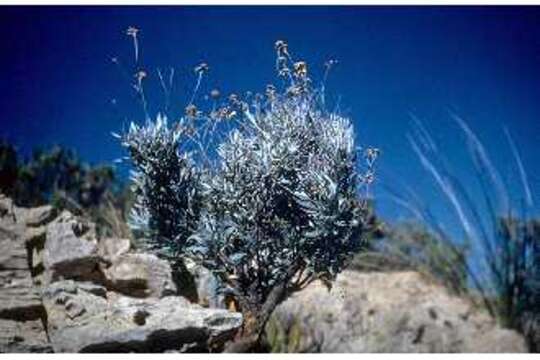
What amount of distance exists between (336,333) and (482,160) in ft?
5.80

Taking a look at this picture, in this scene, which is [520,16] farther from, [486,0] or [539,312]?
[539,312]

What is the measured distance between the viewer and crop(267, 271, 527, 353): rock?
591cm

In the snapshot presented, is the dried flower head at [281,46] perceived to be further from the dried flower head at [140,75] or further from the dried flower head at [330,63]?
the dried flower head at [140,75]

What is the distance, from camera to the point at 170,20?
6.64 meters

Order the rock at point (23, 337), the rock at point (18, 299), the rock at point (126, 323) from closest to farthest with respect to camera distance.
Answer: the rock at point (23, 337) < the rock at point (126, 323) < the rock at point (18, 299)

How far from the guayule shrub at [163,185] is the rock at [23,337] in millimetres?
1175

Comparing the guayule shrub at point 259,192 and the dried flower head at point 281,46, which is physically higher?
the dried flower head at point 281,46

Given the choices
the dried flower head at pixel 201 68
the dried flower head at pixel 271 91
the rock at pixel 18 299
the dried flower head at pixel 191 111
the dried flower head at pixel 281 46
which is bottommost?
the rock at pixel 18 299

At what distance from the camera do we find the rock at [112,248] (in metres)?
7.14

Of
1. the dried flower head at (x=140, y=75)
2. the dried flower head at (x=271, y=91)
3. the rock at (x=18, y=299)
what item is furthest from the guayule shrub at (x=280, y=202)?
the rock at (x=18, y=299)

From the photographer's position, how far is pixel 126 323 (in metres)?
6.00

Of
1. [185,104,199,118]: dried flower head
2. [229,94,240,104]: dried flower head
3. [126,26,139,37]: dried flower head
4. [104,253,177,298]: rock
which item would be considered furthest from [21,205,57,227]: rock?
[229,94,240,104]: dried flower head

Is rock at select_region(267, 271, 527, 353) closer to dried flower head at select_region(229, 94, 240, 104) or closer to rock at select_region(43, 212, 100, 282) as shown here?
rock at select_region(43, 212, 100, 282)

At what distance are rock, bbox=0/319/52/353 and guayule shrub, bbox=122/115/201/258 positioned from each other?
1175 mm
